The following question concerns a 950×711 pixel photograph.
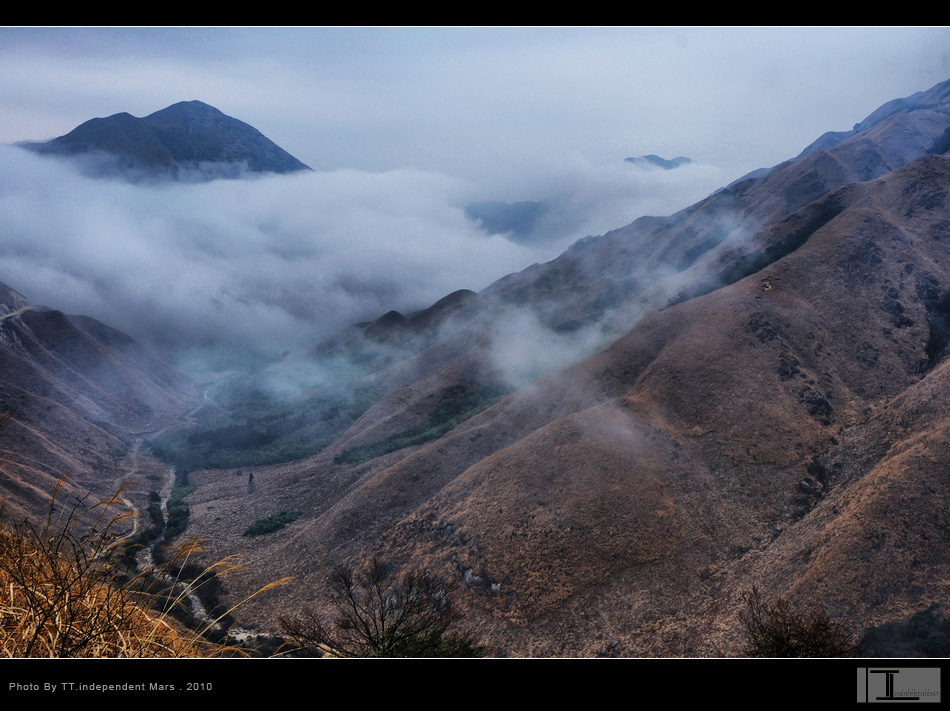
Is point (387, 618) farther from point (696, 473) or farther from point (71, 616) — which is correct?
point (696, 473)

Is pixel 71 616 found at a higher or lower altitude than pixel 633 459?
higher

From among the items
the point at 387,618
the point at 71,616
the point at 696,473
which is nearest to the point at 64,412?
the point at 387,618

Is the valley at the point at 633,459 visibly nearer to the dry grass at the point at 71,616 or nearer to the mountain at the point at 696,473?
the mountain at the point at 696,473

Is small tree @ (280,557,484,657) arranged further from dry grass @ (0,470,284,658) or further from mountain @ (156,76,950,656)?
dry grass @ (0,470,284,658)
